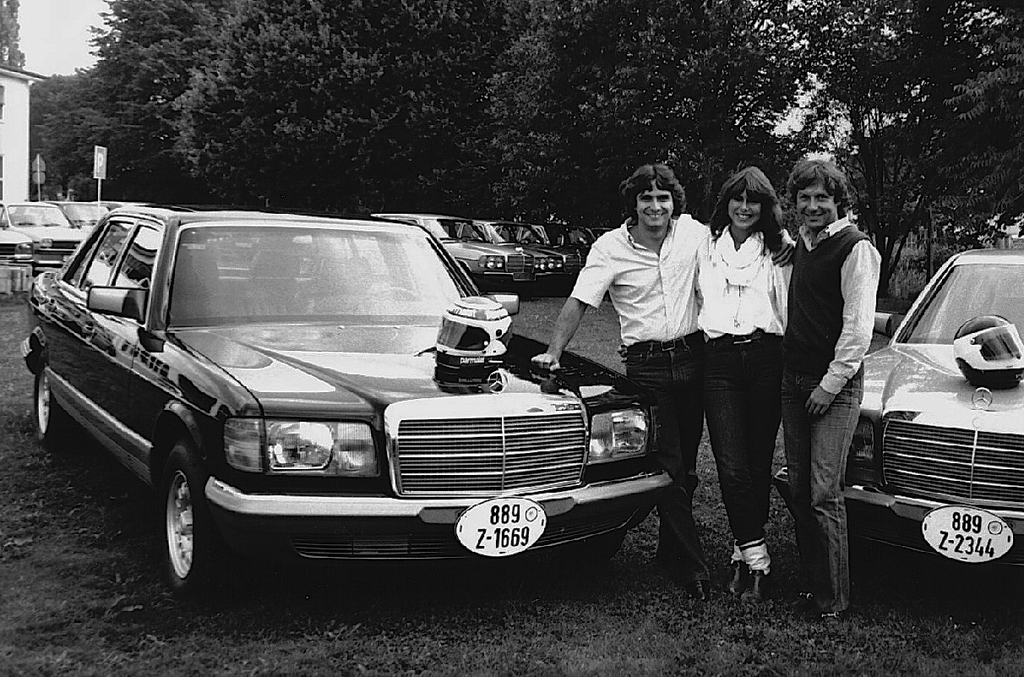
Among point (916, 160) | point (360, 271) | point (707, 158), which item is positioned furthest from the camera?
point (707, 158)

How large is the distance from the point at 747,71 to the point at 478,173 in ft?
33.1

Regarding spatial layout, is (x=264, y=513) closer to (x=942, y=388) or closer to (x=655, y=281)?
(x=655, y=281)

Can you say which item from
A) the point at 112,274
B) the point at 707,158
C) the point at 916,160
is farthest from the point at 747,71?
the point at 112,274

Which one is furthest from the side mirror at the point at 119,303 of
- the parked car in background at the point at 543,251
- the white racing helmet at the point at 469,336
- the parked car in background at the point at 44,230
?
the parked car in background at the point at 44,230

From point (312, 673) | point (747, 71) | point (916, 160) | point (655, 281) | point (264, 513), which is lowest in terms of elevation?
point (312, 673)

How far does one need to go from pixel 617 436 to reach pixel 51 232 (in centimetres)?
2078

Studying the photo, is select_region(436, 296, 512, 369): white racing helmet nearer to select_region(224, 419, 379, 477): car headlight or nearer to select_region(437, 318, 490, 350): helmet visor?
select_region(437, 318, 490, 350): helmet visor

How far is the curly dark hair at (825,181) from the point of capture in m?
4.39

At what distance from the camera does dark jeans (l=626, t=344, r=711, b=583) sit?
15.5 feet

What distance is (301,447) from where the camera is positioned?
3.93 metres

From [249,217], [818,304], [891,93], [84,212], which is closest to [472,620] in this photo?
[818,304]

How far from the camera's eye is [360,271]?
550cm

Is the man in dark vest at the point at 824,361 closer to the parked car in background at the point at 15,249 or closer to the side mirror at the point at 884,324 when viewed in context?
the side mirror at the point at 884,324

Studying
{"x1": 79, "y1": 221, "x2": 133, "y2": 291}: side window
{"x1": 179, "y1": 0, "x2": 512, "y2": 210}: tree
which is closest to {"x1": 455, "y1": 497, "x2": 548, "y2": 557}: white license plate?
{"x1": 79, "y1": 221, "x2": 133, "y2": 291}: side window
